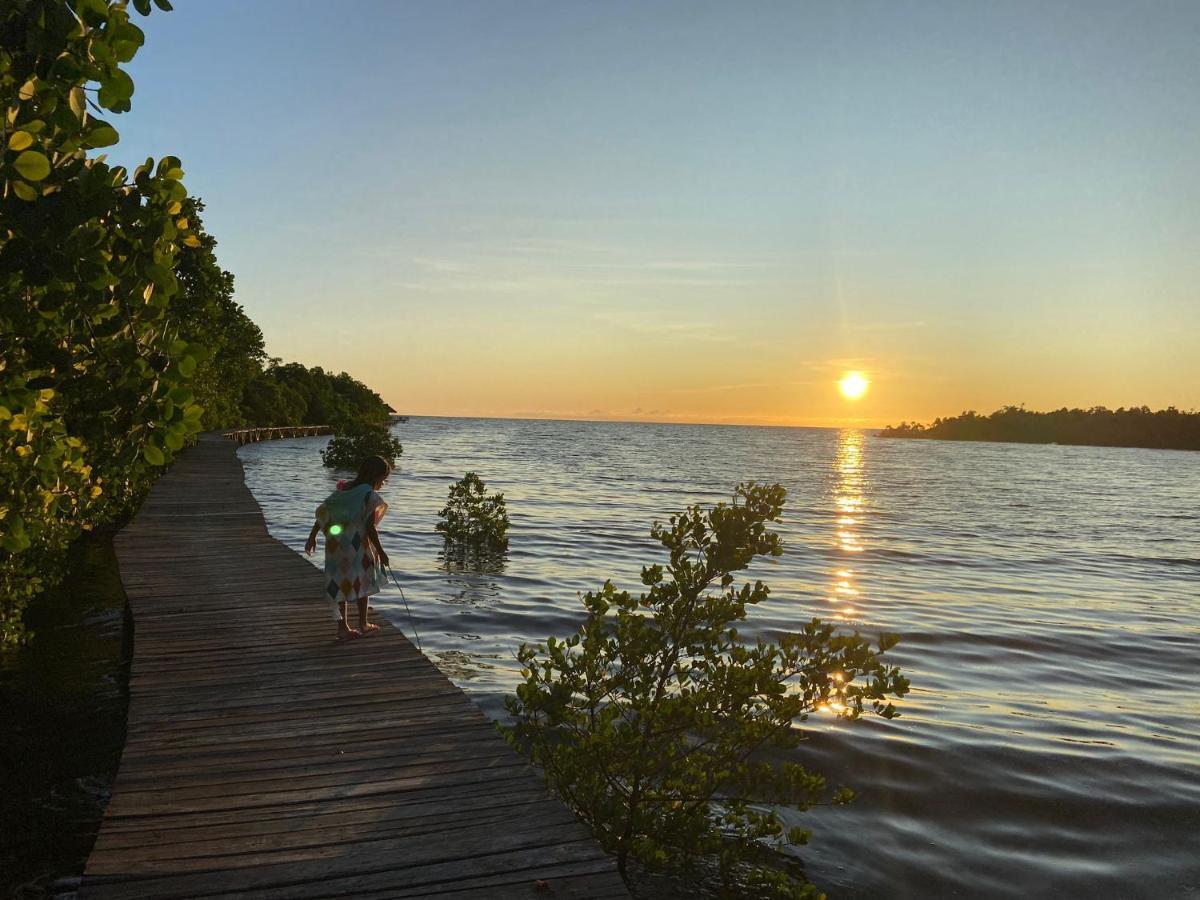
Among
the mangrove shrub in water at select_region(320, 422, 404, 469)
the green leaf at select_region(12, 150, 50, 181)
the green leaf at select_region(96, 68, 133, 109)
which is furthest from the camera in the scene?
the mangrove shrub in water at select_region(320, 422, 404, 469)

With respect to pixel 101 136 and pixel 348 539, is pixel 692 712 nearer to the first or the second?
pixel 348 539

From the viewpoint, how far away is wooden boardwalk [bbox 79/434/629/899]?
382 cm

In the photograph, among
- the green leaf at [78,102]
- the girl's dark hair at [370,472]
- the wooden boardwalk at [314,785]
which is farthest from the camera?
the girl's dark hair at [370,472]

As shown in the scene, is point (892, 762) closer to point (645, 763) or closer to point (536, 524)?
point (645, 763)

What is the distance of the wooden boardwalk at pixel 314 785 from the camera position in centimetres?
382

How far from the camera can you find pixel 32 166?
2893 mm

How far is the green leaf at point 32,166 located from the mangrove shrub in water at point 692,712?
3.66 m

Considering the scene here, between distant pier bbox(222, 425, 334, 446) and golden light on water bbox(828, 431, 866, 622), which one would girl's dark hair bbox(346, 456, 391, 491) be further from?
distant pier bbox(222, 425, 334, 446)

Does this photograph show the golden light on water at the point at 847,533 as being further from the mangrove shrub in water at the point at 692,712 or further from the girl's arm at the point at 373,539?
the mangrove shrub in water at the point at 692,712

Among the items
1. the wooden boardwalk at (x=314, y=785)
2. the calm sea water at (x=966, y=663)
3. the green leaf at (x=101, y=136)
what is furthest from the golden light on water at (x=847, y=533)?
the green leaf at (x=101, y=136)

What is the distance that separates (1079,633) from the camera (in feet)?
48.4

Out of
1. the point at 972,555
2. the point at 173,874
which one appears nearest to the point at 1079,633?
the point at 972,555

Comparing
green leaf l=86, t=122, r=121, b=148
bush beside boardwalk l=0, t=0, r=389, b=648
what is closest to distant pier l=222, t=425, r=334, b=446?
bush beside boardwalk l=0, t=0, r=389, b=648

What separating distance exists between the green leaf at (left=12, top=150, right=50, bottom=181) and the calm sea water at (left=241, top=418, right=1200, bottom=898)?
20.4 feet
